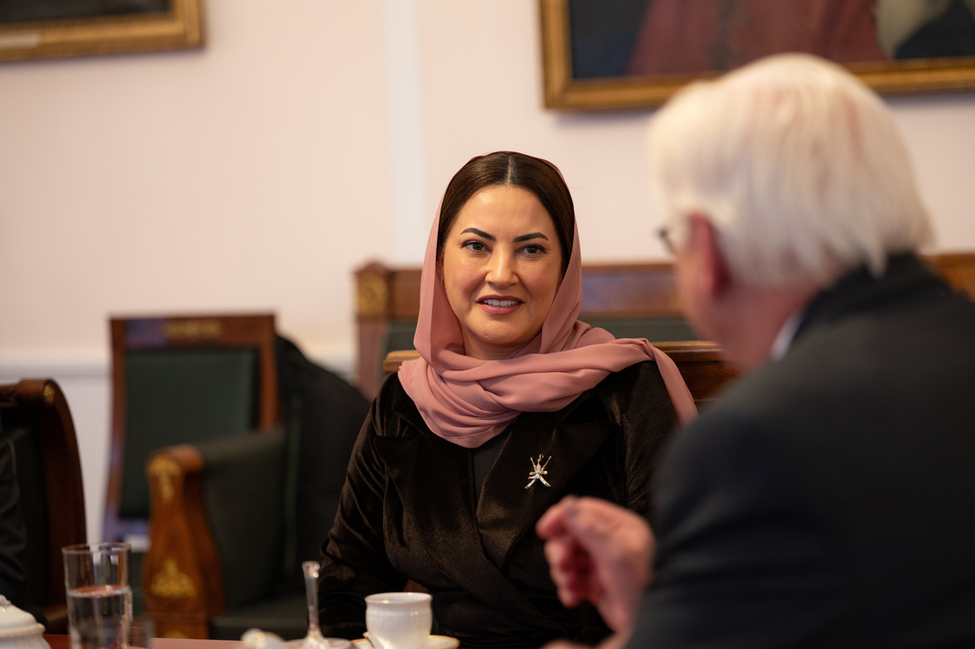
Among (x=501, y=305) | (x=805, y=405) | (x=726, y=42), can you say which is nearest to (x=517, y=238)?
(x=501, y=305)

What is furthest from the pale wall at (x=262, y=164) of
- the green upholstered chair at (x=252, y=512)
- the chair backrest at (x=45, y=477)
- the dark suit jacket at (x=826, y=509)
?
the dark suit jacket at (x=826, y=509)

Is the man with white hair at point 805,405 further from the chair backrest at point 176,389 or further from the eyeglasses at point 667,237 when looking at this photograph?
the chair backrest at point 176,389

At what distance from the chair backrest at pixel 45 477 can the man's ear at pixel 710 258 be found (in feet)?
5.32

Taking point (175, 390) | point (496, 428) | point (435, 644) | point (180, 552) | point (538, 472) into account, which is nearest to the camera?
point (435, 644)

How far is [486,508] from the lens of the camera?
1766 mm

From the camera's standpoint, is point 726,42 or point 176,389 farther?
point 176,389

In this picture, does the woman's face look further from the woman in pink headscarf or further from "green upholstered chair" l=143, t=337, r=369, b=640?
"green upholstered chair" l=143, t=337, r=369, b=640

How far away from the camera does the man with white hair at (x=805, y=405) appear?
2.55ft

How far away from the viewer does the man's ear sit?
37.6 inches

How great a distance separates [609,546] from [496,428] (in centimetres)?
84

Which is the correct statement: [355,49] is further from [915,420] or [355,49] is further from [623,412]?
[915,420]

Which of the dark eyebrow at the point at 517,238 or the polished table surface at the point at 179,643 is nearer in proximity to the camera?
the polished table surface at the point at 179,643

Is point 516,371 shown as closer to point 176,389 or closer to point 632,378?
point 632,378

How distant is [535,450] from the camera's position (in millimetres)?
1800
